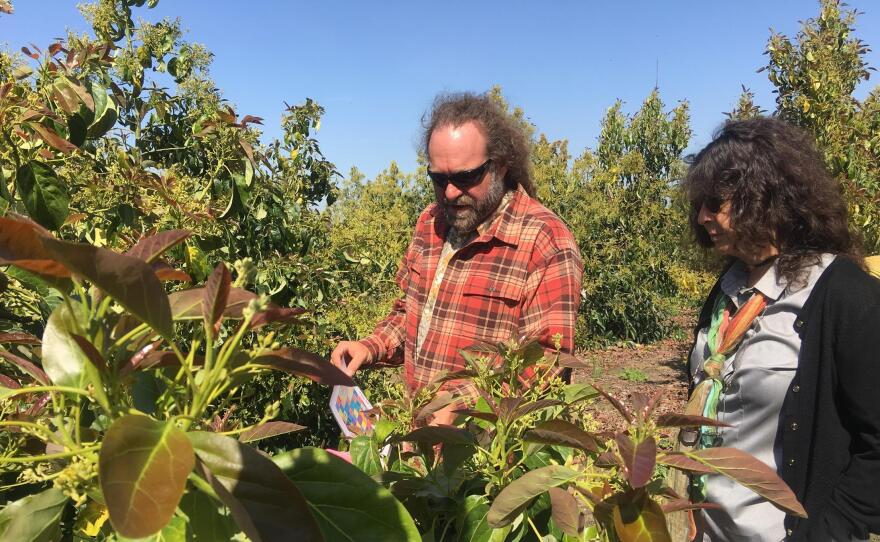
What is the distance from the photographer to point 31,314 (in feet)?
4.80

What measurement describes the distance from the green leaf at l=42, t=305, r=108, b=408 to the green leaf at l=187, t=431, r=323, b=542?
15cm

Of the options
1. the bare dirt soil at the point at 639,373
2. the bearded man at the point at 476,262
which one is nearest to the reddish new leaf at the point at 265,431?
the bearded man at the point at 476,262

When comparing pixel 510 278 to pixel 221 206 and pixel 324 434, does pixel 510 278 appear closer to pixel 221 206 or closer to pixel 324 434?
pixel 221 206

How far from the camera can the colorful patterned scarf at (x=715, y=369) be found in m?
2.11

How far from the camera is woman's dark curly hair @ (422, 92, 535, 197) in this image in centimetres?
268

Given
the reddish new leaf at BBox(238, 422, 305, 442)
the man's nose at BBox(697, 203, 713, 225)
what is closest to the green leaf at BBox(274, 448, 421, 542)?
the reddish new leaf at BBox(238, 422, 305, 442)

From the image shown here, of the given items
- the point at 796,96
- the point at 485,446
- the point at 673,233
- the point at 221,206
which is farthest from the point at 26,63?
the point at 673,233

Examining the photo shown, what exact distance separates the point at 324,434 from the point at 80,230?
234cm

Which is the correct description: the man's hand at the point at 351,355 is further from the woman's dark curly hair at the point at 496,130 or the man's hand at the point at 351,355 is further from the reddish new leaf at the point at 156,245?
the reddish new leaf at the point at 156,245

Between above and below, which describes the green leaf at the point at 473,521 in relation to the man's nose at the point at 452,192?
below

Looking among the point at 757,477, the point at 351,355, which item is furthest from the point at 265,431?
the point at 351,355

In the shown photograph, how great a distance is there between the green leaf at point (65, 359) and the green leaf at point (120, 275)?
88mm

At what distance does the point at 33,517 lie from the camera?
22.9 inches

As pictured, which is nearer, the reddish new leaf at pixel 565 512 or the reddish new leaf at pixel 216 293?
the reddish new leaf at pixel 216 293
